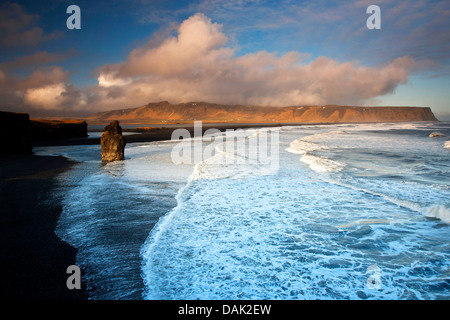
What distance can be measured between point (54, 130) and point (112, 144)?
A: 1112 inches

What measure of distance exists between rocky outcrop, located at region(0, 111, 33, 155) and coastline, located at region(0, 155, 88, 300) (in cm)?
1394

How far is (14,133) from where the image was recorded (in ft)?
62.3

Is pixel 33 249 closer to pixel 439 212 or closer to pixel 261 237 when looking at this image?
pixel 261 237

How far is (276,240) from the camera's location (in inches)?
190

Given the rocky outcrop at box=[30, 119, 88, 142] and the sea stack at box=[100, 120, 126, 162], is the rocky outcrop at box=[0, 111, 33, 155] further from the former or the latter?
the rocky outcrop at box=[30, 119, 88, 142]

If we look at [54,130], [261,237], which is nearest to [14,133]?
[54,130]

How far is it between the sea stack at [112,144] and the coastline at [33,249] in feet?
23.0

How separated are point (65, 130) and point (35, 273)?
4277 centimetres

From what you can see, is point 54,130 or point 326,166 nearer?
point 326,166

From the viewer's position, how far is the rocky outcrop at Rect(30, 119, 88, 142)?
1314 inches

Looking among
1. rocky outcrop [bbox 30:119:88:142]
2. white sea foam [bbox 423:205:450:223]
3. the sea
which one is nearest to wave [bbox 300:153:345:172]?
the sea

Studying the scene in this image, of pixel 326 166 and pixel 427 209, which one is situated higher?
pixel 326 166
